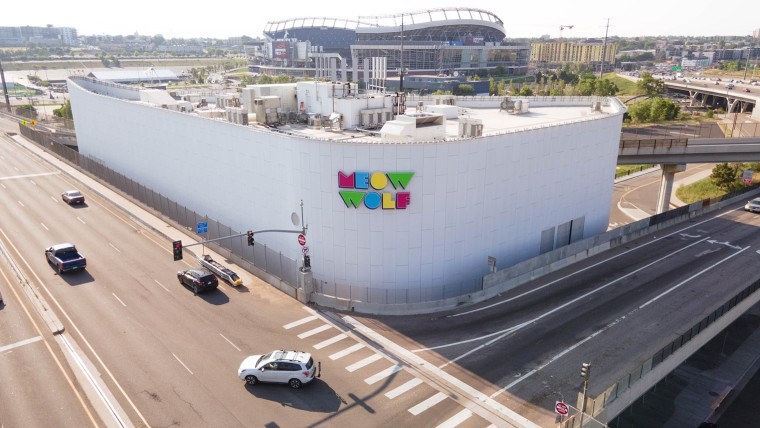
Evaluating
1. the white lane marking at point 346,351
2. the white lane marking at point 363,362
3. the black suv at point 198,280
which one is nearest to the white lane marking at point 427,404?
the white lane marking at point 363,362

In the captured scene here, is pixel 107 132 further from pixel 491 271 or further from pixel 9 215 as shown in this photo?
pixel 491 271

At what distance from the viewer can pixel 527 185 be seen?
38.8 m

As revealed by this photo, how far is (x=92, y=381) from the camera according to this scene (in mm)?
26016

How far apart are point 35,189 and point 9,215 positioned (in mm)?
12036

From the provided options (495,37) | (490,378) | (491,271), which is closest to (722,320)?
(491,271)

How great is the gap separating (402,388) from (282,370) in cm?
603

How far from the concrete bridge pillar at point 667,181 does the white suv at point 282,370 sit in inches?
2094

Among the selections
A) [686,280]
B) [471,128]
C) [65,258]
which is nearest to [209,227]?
[65,258]

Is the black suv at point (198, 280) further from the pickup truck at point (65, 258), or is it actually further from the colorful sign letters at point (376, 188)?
the colorful sign letters at point (376, 188)

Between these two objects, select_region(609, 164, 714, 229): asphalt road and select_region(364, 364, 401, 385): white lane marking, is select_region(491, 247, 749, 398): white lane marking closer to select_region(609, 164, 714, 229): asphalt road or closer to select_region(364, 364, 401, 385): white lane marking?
select_region(364, 364, 401, 385): white lane marking

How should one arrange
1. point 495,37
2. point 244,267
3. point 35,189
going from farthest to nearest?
point 495,37
point 35,189
point 244,267

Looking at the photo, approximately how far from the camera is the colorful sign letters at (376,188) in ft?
108

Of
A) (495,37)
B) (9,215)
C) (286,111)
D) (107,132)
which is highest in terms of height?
(495,37)

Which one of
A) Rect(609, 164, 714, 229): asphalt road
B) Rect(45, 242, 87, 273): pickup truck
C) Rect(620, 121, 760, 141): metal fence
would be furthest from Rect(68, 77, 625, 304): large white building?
Rect(620, 121, 760, 141): metal fence
